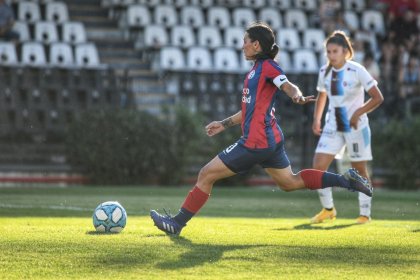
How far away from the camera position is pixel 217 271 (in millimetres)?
6922

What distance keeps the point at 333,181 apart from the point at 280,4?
57.9ft

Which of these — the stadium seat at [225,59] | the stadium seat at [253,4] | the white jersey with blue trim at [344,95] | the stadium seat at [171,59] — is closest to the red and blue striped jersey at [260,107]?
the white jersey with blue trim at [344,95]

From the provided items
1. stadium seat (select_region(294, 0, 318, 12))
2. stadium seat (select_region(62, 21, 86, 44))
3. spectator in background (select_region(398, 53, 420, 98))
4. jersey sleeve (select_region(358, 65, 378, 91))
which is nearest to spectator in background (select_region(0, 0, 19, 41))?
stadium seat (select_region(62, 21, 86, 44))

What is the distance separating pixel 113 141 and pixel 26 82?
2.13 meters

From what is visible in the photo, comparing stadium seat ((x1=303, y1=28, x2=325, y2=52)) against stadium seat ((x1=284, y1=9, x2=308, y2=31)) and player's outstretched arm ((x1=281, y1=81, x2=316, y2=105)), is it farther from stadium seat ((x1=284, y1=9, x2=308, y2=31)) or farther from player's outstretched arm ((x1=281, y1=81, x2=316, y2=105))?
player's outstretched arm ((x1=281, y1=81, x2=316, y2=105))

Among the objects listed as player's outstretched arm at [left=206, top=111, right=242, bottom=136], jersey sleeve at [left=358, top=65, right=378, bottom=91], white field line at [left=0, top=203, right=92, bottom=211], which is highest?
jersey sleeve at [left=358, top=65, right=378, bottom=91]

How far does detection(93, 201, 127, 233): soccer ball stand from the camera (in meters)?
8.96

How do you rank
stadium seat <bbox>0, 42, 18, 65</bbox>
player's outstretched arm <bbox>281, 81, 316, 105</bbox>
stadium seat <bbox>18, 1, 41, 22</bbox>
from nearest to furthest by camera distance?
player's outstretched arm <bbox>281, 81, 316, 105</bbox> → stadium seat <bbox>0, 42, 18, 65</bbox> → stadium seat <bbox>18, 1, 41, 22</bbox>

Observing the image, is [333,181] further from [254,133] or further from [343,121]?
[343,121]

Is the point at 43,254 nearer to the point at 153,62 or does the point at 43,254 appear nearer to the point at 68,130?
the point at 68,130

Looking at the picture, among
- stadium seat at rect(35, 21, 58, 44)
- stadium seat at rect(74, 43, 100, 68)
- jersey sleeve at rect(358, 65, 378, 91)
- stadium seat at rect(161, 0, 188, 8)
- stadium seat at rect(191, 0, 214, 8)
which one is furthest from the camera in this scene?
stadium seat at rect(191, 0, 214, 8)

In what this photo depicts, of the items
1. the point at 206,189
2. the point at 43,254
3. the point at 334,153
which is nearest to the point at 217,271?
the point at 43,254

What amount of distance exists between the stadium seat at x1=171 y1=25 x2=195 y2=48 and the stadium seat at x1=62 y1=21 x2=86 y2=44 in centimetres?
219

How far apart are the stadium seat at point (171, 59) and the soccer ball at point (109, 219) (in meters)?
13.6
